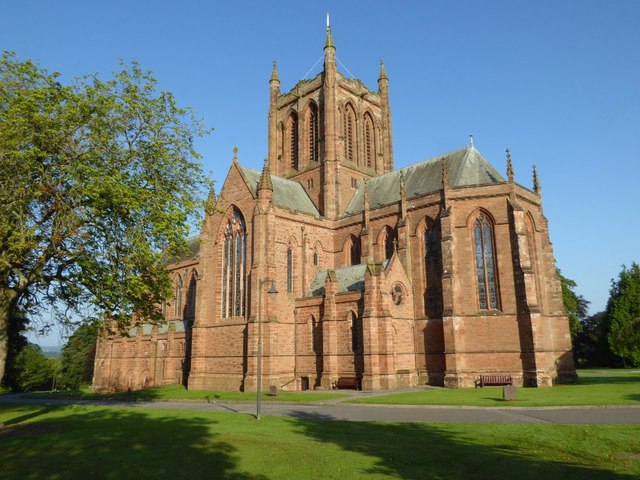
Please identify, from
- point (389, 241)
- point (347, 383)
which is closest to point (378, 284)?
point (347, 383)

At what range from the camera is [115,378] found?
52281 millimetres

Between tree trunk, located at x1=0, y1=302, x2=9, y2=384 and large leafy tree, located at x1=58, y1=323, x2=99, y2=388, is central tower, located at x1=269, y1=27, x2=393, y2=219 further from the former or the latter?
large leafy tree, located at x1=58, y1=323, x2=99, y2=388

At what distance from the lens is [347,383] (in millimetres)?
31516

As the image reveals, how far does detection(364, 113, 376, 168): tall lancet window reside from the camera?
49938 millimetres

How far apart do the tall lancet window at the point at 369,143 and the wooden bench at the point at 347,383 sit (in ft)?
82.2

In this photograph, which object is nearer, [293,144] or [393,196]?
[393,196]

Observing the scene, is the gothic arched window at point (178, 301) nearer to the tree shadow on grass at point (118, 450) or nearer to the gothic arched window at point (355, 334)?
the gothic arched window at point (355, 334)

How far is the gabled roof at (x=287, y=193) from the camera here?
129ft

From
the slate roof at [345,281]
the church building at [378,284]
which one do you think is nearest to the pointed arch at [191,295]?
the church building at [378,284]

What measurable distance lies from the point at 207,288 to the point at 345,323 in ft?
43.0

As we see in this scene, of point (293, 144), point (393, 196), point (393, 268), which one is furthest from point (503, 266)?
point (293, 144)

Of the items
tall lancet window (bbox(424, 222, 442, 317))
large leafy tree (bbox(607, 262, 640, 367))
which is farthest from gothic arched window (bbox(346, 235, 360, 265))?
large leafy tree (bbox(607, 262, 640, 367))

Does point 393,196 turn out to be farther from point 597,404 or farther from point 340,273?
point 597,404

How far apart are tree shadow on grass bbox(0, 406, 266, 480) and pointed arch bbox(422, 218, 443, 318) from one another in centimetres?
1982
